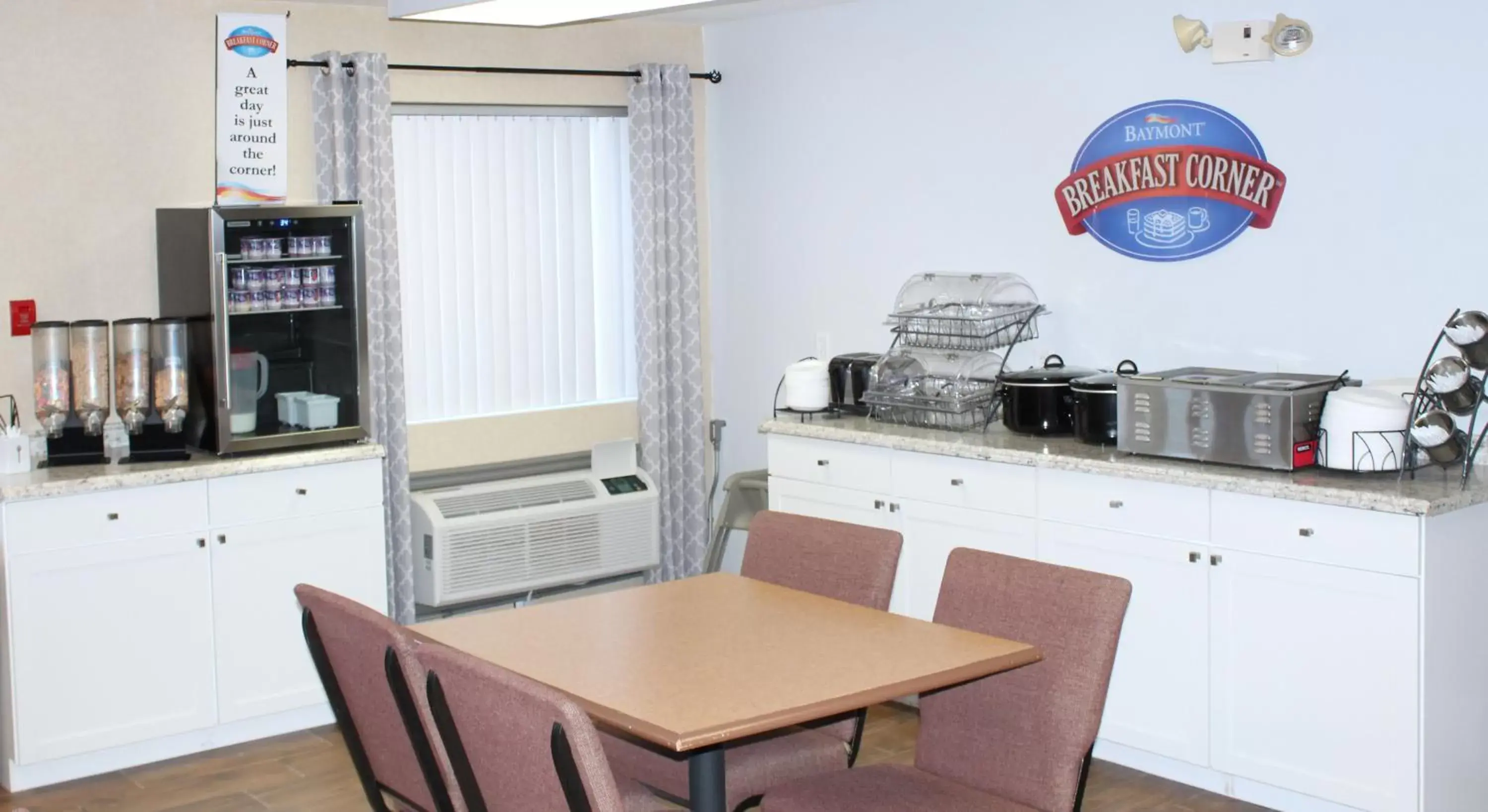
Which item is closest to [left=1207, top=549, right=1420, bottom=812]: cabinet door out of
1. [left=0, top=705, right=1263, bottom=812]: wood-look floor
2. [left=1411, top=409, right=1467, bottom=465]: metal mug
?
[left=0, top=705, right=1263, bottom=812]: wood-look floor

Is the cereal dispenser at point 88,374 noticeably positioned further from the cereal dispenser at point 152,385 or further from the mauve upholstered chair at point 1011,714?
the mauve upholstered chair at point 1011,714

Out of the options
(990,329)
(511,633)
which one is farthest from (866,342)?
(511,633)

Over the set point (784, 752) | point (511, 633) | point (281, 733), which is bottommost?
point (281, 733)

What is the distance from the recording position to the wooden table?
2602 millimetres

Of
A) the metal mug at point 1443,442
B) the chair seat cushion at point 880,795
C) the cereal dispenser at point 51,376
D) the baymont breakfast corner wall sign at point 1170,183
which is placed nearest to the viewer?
the chair seat cushion at point 880,795

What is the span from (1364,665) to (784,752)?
1.49m

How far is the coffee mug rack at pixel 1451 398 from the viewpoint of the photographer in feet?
12.2

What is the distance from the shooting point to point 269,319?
4.95 meters

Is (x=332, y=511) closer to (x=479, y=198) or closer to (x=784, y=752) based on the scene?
(x=479, y=198)

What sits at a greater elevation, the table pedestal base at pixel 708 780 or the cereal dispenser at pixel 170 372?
the cereal dispenser at pixel 170 372

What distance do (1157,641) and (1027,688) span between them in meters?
1.26

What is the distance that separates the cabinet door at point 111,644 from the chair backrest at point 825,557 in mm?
1867

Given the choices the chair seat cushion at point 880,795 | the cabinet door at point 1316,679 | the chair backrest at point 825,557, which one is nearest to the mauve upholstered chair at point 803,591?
the chair backrest at point 825,557

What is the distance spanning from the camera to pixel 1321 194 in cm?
424
